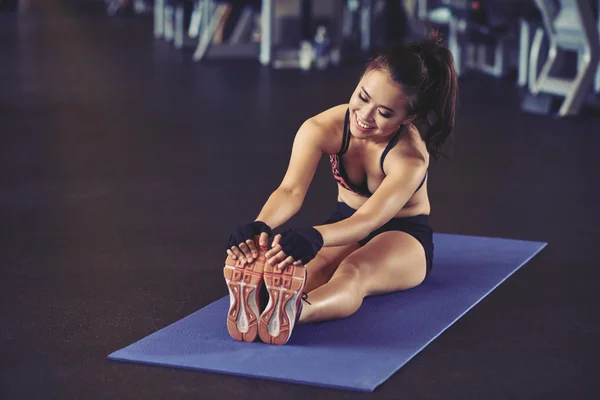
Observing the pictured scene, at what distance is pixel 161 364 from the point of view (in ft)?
6.14

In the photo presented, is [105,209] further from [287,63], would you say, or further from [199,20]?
[199,20]

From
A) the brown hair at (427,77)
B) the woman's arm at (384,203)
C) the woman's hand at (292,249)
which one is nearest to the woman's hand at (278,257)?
the woman's hand at (292,249)

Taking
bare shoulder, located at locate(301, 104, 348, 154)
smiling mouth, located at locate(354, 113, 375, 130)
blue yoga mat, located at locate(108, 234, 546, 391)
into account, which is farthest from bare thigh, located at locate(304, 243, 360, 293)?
smiling mouth, located at locate(354, 113, 375, 130)

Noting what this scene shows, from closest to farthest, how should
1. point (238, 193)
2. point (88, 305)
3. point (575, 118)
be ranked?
point (88, 305) → point (238, 193) → point (575, 118)

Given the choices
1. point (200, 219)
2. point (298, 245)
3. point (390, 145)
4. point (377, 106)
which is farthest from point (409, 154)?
point (200, 219)

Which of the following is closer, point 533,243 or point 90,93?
point 533,243

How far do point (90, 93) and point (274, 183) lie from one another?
2773mm

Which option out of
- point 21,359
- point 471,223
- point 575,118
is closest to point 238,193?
point 471,223

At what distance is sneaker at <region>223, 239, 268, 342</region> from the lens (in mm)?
1948

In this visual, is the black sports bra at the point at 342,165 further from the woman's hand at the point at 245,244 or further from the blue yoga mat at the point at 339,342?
the woman's hand at the point at 245,244

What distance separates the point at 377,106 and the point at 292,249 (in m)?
0.43

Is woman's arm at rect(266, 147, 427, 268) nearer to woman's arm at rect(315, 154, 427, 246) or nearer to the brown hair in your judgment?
woman's arm at rect(315, 154, 427, 246)

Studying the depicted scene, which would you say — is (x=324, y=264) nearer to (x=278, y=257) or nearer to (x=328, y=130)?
(x=328, y=130)

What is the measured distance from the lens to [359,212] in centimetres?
214
